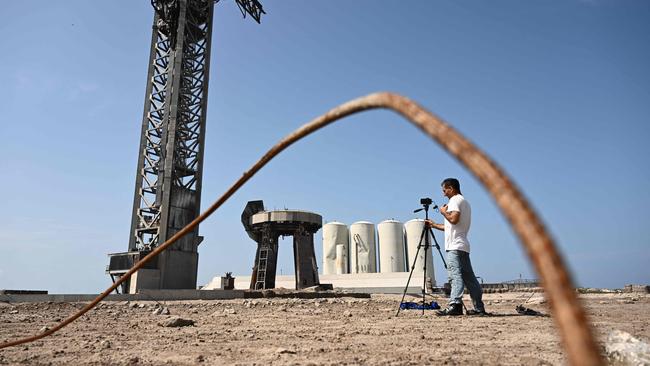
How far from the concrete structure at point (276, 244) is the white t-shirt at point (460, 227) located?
56.9ft

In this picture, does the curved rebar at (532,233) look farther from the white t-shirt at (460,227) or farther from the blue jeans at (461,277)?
the blue jeans at (461,277)

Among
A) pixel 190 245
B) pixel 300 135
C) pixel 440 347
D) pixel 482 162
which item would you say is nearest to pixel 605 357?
pixel 440 347

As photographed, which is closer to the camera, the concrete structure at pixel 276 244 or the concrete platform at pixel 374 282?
the concrete structure at pixel 276 244

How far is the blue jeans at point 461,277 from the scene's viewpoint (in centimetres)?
493

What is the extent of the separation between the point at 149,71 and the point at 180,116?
350cm

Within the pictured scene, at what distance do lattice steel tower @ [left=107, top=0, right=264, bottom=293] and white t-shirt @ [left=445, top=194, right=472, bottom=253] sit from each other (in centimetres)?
1541

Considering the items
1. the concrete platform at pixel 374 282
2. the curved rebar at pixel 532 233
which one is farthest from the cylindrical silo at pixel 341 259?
the curved rebar at pixel 532 233

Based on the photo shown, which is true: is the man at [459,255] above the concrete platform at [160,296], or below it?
above

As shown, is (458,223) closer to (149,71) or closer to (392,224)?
(149,71)

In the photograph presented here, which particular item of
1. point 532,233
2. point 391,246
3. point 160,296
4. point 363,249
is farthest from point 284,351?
point 391,246

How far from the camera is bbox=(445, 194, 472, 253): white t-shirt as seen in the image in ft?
16.4

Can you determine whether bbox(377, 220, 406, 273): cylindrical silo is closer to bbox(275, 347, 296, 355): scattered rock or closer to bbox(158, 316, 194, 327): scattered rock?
bbox(158, 316, 194, 327): scattered rock

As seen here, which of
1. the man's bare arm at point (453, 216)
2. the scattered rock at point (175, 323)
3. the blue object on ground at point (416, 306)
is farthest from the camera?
the blue object on ground at point (416, 306)

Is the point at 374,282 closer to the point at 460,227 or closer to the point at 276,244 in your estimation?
the point at 276,244
